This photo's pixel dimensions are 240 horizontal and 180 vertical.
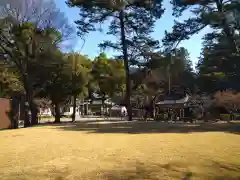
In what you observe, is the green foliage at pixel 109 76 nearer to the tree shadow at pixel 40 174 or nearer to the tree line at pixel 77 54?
the tree line at pixel 77 54

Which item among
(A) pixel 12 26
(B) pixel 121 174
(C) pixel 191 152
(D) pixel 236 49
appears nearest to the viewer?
(B) pixel 121 174

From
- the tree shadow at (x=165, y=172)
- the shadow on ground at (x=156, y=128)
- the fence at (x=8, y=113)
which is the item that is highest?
the fence at (x=8, y=113)

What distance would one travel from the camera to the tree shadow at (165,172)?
610 centimetres

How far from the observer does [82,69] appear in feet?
111

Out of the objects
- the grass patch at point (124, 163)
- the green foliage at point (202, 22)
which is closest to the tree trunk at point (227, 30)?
the green foliage at point (202, 22)

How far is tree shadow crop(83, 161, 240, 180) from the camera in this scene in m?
6.10

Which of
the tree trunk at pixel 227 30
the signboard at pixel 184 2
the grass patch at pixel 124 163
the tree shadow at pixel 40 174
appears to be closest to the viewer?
the tree shadow at pixel 40 174

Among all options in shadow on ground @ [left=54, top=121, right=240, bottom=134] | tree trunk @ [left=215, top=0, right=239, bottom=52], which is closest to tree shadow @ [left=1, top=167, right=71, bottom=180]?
shadow on ground @ [left=54, top=121, right=240, bottom=134]

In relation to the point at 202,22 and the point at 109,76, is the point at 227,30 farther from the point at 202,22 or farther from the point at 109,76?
the point at 109,76

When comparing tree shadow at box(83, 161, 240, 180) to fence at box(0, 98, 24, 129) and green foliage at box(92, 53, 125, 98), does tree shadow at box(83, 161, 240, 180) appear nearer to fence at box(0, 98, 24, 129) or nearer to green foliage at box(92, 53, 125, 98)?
fence at box(0, 98, 24, 129)

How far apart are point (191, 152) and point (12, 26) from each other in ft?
76.9

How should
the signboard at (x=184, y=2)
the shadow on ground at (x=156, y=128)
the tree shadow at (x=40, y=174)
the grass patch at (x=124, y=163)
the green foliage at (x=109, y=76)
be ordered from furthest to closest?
1. the green foliage at (x=109, y=76)
2. the signboard at (x=184, y=2)
3. the shadow on ground at (x=156, y=128)
4. the grass patch at (x=124, y=163)
5. the tree shadow at (x=40, y=174)

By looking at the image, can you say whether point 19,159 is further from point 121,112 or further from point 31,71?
point 121,112

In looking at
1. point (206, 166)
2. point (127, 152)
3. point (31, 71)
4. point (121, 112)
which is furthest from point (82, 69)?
point (206, 166)
